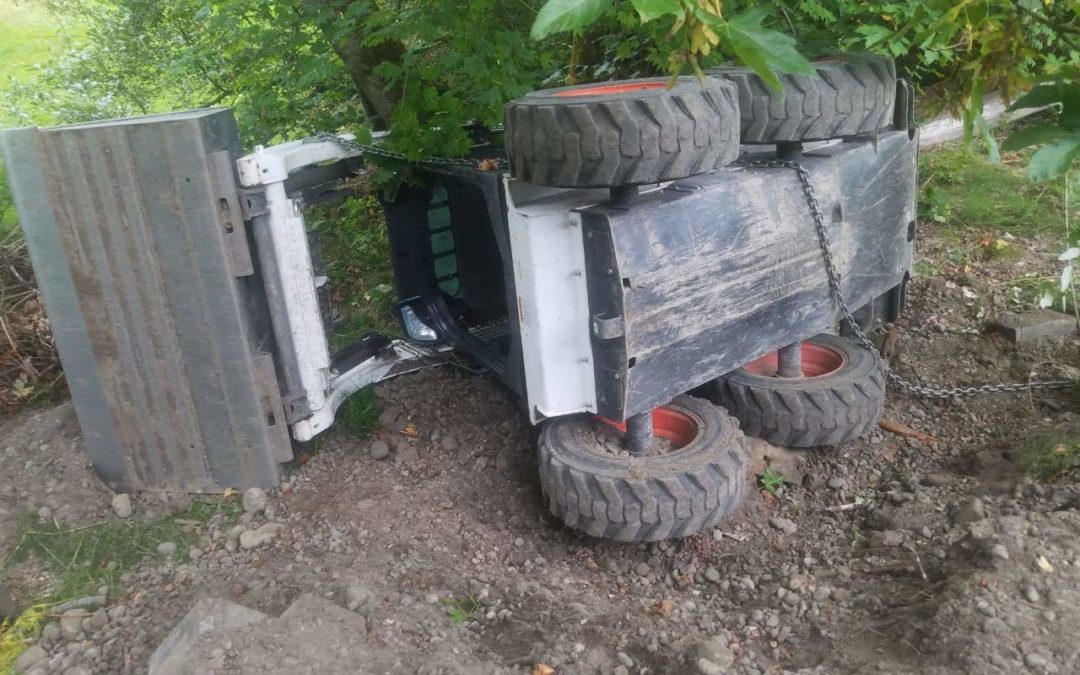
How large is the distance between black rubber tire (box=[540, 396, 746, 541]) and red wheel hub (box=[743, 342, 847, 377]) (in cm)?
81

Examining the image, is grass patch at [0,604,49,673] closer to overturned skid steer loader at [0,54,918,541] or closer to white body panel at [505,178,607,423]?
overturned skid steer loader at [0,54,918,541]

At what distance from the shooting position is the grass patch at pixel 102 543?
2.79 metres

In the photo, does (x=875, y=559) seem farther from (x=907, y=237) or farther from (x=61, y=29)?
(x=61, y=29)

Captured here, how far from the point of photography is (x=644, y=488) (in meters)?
2.72

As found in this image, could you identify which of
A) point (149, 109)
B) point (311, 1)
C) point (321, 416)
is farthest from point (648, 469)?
point (149, 109)

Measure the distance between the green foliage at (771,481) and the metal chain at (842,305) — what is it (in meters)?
0.68

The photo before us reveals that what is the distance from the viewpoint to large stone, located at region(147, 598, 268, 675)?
85.5 inches

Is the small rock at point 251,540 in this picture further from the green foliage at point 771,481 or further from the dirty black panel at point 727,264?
the green foliage at point 771,481

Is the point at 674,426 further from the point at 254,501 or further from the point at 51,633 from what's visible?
the point at 51,633

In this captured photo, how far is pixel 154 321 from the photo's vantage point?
2.94m

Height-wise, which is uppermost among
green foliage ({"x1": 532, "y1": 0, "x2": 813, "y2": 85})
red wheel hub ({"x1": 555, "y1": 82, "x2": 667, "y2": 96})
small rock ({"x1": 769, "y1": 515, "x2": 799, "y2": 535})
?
green foliage ({"x1": 532, "y1": 0, "x2": 813, "y2": 85})

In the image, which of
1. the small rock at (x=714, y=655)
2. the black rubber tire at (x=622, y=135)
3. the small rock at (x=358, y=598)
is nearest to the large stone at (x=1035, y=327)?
the black rubber tire at (x=622, y=135)

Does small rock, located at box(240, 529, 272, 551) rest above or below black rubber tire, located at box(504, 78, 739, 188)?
below

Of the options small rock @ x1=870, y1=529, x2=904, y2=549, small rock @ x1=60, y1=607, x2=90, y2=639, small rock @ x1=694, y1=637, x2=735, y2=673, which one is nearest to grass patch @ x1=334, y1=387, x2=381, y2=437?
small rock @ x1=60, y1=607, x2=90, y2=639
